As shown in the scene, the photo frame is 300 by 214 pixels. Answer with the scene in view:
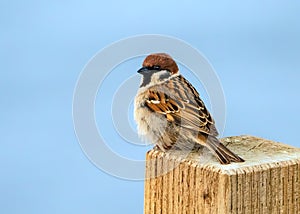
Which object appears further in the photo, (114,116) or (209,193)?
(114,116)

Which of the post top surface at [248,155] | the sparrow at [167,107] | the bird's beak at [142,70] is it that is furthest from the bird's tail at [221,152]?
the bird's beak at [142,70]

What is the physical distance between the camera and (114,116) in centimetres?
192

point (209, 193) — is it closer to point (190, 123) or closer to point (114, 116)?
point (114, 116)

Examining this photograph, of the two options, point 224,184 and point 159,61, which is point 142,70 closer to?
point 159,61

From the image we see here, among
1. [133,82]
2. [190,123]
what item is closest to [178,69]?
[190,123]

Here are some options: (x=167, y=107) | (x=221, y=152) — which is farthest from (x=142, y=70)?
(x=221, y=152)

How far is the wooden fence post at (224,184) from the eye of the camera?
64.4 inches

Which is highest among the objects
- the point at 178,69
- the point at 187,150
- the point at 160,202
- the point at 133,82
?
the point at 178,69

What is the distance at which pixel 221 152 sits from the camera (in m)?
1.91

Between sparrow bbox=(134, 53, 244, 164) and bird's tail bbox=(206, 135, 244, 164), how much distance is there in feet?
0.69

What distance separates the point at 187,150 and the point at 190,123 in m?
0.56

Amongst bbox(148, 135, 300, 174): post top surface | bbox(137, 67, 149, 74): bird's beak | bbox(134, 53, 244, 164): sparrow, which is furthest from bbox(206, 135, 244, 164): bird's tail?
bbox(137, 67, 149, 74): bird's beak

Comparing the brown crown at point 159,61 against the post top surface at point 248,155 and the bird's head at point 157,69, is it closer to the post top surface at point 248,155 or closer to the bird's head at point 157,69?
the bird's head at point 157,69

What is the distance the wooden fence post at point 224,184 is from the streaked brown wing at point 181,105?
65cm
